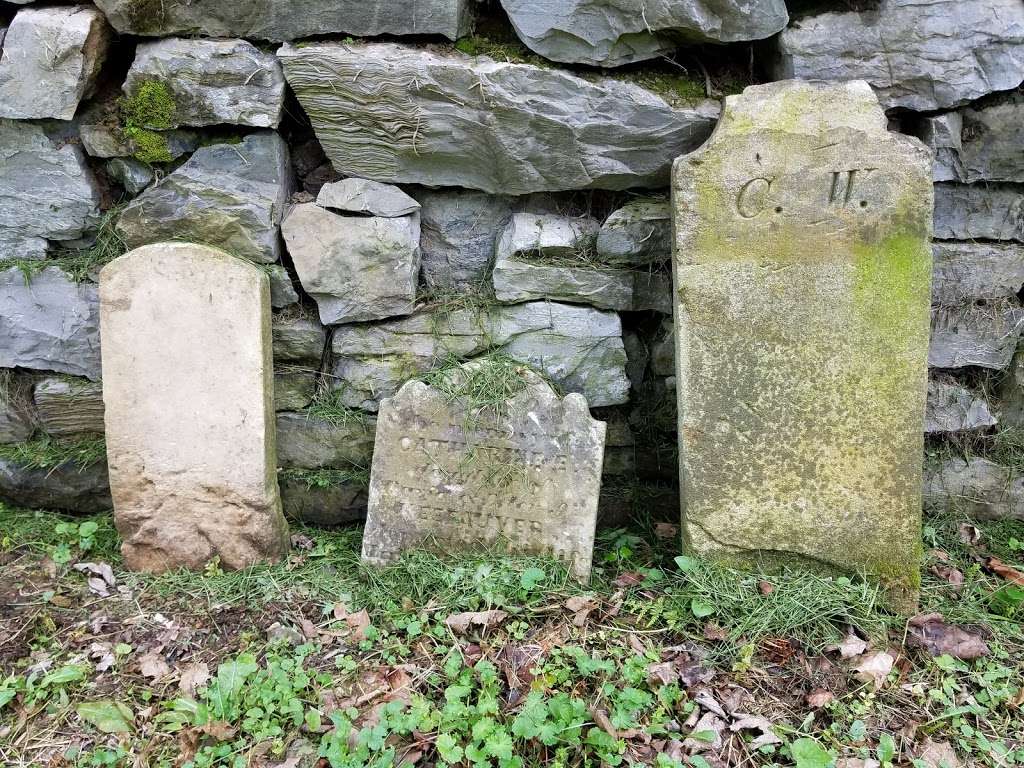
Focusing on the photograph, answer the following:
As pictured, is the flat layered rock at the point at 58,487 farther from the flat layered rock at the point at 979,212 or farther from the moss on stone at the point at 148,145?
the flat layered rock at the point at 979,212

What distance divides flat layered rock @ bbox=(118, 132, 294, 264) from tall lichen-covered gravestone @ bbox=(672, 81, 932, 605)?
150 centimetres

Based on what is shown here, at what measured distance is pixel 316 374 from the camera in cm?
309

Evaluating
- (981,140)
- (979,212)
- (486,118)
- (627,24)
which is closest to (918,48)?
(981,140)

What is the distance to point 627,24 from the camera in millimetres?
2613

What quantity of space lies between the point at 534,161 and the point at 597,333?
27.1 inches

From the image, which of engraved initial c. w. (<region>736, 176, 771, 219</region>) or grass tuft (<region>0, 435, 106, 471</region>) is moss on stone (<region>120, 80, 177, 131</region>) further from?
engraved initial c. w. (<region>736, 176, 771, 219</region>)

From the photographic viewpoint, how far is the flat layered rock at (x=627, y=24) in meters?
2.58

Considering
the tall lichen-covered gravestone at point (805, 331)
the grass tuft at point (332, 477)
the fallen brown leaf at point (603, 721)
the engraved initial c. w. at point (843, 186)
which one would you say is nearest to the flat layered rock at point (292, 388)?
the grass tuft at point (332, 477)

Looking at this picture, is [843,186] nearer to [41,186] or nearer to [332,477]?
[332,477]

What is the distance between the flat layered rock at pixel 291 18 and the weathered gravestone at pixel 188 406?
2.59 feet

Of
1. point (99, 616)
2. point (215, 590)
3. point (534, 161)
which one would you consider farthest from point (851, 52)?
point (99, 616)

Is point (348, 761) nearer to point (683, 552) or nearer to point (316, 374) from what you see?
point (683, 552)

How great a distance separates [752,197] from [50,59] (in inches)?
98.8

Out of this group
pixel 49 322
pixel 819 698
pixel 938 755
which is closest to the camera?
pixel 938 755
